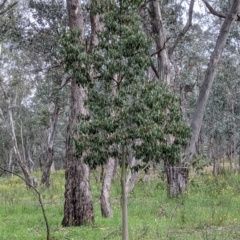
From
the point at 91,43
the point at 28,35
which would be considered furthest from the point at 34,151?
the point at 91,43

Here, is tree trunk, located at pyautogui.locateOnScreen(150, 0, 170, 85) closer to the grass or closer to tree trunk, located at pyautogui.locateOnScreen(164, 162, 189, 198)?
tree trunk, located at pyautogui.locateOnScreen(164, 162, 189, 198)

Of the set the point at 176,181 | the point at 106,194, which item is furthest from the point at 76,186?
the point at 176,181

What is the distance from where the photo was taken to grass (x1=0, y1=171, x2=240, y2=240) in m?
9.36

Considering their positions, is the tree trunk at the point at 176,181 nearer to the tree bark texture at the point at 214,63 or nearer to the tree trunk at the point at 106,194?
the tree bark texture at the point at 214,63

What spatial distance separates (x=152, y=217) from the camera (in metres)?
→ 11.4

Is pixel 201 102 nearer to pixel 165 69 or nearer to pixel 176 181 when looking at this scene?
pixel 165 69

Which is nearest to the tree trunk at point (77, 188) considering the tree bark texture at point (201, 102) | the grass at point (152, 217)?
the grass at point (152, 217)

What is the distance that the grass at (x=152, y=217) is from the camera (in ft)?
30.7

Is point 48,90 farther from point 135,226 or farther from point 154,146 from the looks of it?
point 154,146

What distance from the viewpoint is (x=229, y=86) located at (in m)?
27.8

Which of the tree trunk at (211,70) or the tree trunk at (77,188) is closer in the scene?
the tree trunk at (77,188)

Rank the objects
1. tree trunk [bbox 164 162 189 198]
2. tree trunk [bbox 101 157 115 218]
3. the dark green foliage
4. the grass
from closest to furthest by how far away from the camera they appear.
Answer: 1. the dark green foliage
2. the grass
3. tree trunk [bbox 101 157 115 218]
4. tree trunk [bbox 164 162 189 198]

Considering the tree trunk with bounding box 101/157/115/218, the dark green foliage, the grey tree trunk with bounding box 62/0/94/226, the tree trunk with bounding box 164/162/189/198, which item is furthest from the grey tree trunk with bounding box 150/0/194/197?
the dark green foliage

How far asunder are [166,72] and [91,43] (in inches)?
184
